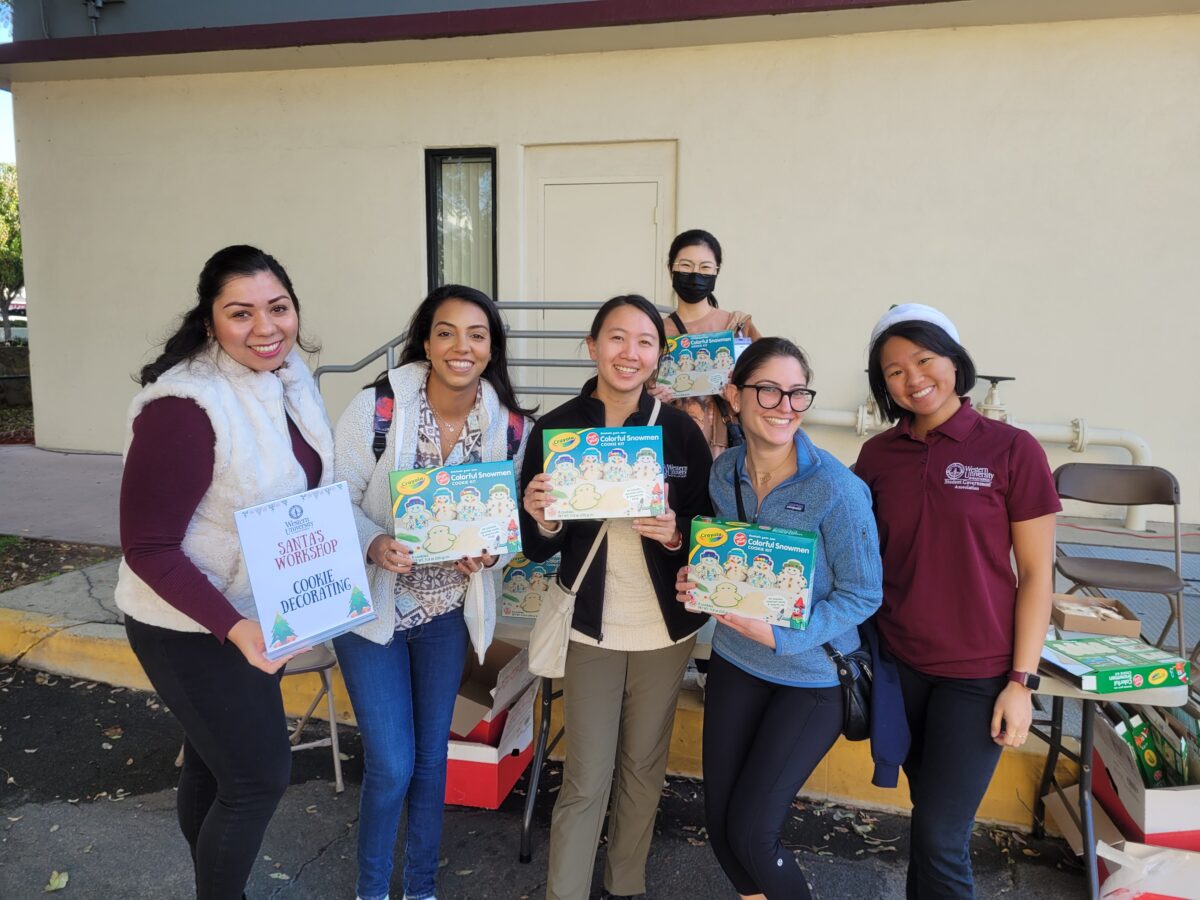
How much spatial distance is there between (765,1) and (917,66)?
134 centimetres

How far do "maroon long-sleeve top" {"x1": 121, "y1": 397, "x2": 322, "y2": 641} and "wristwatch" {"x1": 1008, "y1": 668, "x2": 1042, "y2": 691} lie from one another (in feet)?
6.23

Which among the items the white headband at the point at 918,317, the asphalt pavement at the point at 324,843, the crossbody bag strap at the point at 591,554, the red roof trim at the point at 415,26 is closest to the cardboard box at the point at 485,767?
the asphalt pavement at the point at 324,843

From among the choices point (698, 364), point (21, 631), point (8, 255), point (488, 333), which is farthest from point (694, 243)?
point (8, 255)

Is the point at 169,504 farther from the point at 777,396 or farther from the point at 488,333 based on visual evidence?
the point at 777,396

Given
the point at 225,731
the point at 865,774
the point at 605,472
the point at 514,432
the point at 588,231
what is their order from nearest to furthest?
1. the point at 225,731
2. the point at 605,472
3. the point at 514,432
4. the point at 865,774
5. the point at 588,231

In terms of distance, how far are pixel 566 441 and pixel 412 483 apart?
0.44 m

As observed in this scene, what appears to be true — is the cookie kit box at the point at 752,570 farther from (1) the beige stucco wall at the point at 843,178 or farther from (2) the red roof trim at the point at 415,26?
(2) the red roof trim at the point at 415,26

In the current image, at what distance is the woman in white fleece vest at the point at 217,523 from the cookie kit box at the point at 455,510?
29 centimetres

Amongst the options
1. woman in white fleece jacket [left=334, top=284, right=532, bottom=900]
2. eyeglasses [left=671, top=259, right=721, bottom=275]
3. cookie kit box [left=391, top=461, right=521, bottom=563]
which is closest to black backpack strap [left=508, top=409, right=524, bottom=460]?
woman in white fleece jacket [left=334, top=284, right=532, bottom=900]

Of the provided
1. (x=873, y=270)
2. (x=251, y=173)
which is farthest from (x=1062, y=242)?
(x=251, y=173)

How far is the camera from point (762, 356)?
2.00m

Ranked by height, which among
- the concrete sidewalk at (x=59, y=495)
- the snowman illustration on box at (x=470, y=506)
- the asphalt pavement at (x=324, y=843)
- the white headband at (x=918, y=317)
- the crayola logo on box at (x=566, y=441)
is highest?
the white headband at (x=918, y=317)

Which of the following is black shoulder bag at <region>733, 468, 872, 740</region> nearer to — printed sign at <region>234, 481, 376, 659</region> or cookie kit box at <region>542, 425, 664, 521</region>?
cookie kit box at <region>542, 425, 664, 521</region>

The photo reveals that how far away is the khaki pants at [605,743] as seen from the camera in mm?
2178
